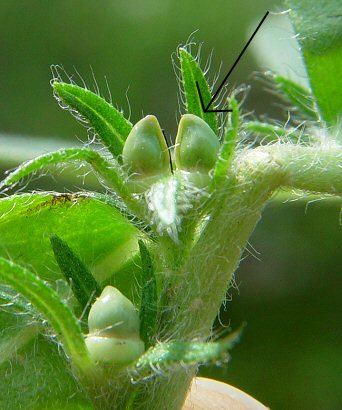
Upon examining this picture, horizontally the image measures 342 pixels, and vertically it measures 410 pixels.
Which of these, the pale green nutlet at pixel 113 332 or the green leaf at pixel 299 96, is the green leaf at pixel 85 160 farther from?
the green leaf at pixel 299 96

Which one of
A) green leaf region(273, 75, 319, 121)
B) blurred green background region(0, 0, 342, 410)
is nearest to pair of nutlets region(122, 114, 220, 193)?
green leaf region(273, 75, 319, 121)

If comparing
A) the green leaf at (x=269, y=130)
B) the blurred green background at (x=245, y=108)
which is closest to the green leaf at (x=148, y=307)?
the green leaf at (x=269, y=130)

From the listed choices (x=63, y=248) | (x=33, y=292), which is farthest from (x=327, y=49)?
(x=33, y=292)

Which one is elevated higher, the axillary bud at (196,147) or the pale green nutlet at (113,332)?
the axillary bud at (196,147)

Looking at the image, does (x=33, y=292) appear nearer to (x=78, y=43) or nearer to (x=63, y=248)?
(x=63, y=248)

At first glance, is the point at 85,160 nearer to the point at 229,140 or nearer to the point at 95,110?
the point at 95,110

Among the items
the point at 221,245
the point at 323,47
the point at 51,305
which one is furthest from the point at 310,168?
the point at 51,305
